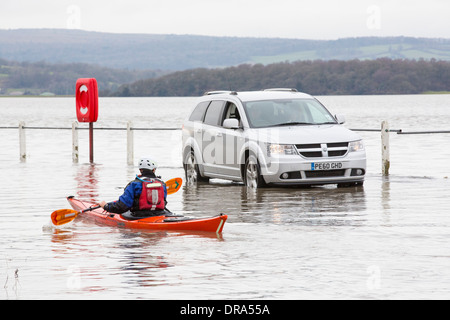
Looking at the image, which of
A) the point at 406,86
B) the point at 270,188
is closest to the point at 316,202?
the point at 270,188

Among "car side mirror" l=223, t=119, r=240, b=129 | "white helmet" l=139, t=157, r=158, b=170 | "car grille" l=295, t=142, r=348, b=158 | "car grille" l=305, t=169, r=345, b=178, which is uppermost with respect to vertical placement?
"car side mirror" l=223, t=119, r=240, b=129

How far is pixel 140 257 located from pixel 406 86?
524ft

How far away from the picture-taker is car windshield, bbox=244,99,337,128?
61.7 ft

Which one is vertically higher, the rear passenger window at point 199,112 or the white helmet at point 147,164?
the rear passenger window at point 199,112

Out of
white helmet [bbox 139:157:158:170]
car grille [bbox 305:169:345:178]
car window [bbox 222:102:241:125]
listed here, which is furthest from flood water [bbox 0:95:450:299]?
car window [bbox 222:102:241:125]

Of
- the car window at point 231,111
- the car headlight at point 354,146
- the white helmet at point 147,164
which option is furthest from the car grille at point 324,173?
the white helmet at point 147,164

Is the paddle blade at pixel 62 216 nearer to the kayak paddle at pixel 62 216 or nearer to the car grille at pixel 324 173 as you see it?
the kayak paddle at pixel 62 216

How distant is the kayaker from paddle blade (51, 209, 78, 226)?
0.77 metres

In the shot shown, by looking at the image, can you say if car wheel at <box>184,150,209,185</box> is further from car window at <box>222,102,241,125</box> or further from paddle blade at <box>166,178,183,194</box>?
paddle blade at <box>166,178,183,194</box>

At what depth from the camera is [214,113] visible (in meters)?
20.1

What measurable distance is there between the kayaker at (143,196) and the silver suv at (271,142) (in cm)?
538

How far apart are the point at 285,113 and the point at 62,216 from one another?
22.0ft

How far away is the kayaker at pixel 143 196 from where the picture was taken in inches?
491

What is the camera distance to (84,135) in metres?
76.8
